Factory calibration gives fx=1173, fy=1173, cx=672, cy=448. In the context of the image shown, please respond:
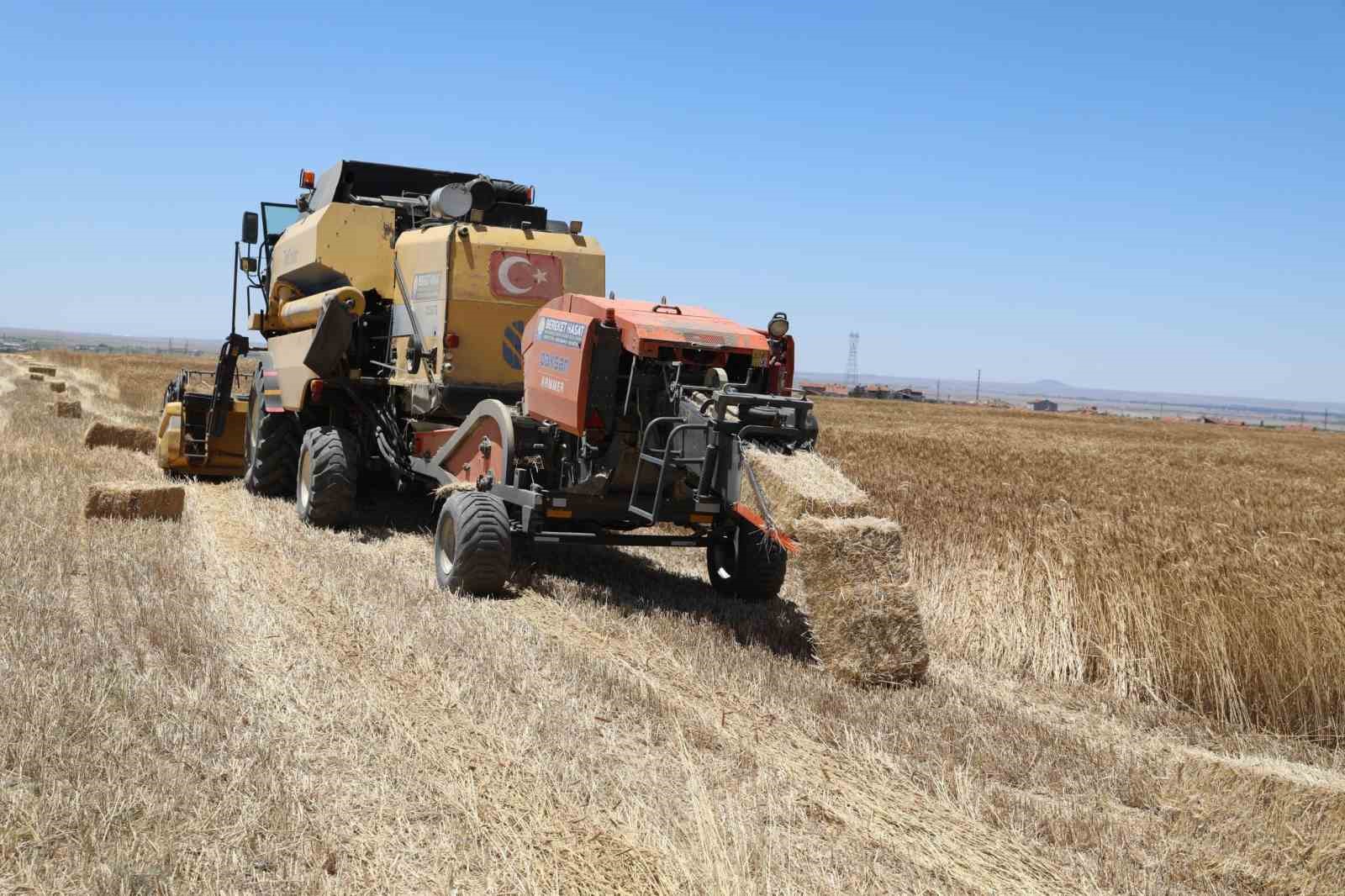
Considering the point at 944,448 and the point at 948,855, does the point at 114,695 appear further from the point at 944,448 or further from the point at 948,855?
the point at 944,448

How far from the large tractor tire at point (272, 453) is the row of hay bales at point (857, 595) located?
7227mm

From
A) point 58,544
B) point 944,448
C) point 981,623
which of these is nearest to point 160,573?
point 58,544

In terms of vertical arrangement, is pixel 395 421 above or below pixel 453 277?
below

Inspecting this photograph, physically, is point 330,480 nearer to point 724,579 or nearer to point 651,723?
point 724,579

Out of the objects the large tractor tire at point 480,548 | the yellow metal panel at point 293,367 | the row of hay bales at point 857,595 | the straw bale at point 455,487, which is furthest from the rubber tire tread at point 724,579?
the yellow metal panel at point 293,367

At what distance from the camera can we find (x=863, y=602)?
6051mm

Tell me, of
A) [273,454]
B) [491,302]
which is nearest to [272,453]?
[273,454]

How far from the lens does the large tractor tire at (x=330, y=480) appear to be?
10.2 meters

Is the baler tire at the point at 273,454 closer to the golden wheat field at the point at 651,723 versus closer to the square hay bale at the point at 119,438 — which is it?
the golden wheat field at the point at 651,723

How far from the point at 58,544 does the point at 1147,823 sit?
7.22 metres

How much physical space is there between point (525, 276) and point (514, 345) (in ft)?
1.89

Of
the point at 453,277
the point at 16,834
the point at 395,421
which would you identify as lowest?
the point at 16,834

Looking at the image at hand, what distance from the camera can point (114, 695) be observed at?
4.99 meters

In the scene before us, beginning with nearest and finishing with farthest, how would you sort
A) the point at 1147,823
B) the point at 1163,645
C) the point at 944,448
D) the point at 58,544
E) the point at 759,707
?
1. the point at 1147,823
2. the point at 759,707
3. the point at 1163,645
4. the point at 58,544
5. the point at 944,448
